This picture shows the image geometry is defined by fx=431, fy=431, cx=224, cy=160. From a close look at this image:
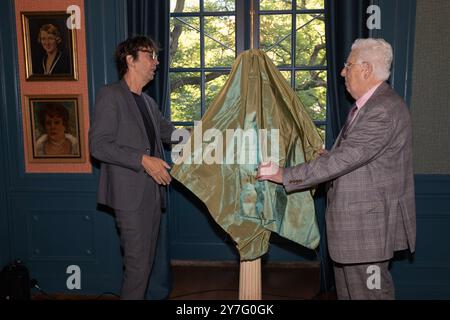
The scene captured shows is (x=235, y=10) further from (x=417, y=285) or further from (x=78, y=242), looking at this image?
(x=417, y=285)

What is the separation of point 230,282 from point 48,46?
2273 millimetres

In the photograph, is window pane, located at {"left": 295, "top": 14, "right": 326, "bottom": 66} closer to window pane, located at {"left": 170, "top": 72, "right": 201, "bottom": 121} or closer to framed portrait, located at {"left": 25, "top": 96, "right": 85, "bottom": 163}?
window pane, located at {"left": 170, "top": 72, "right": 201, "bottom": 121}

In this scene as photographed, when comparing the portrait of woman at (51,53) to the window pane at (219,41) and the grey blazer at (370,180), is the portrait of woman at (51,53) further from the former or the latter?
the grey blazer at (370,180)

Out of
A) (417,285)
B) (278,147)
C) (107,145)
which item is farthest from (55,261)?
(417,285)

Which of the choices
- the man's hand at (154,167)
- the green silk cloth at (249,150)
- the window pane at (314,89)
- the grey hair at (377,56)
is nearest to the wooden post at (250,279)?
the green silk cloth at (249,150)

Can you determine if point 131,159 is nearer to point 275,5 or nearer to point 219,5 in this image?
point 219,5

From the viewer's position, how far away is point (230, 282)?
11.5ft

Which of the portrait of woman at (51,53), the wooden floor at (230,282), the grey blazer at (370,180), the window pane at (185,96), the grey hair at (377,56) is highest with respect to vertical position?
the portrait of woman at (51,53)

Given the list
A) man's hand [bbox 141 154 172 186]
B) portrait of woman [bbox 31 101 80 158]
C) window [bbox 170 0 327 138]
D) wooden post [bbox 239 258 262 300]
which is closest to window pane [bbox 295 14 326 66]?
window [bbox 170 0 327 138]

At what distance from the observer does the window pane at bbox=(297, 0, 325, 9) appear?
3396 mm

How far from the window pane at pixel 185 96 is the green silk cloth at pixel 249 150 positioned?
1.63 m

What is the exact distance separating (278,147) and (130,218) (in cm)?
95

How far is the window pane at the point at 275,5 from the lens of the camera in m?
3.43

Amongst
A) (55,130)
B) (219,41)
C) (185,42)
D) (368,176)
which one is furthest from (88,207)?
(368,176)
